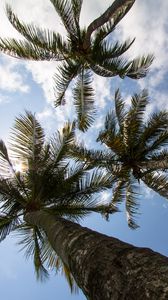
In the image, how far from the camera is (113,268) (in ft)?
9.81

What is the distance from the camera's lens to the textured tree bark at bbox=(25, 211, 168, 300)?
8.27 feet

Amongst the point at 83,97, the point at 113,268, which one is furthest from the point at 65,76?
the point at 113,268

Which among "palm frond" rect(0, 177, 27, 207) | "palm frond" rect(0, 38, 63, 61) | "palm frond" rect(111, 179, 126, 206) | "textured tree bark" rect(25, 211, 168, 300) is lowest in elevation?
"textured tree bark" rect(25, 211, 168, 300)

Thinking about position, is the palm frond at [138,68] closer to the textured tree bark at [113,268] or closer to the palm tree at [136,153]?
the palm tree at [136,153]

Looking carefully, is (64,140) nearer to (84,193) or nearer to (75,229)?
(84,193)

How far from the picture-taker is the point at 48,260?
10.5 m

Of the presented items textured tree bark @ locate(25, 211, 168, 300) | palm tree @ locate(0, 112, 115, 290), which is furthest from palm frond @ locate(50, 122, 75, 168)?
textured tree bark @ locate(25, 211, 168, 300)

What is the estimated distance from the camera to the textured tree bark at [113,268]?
2520 millimetres

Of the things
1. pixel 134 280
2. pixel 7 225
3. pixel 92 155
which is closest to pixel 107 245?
pixel 134 280

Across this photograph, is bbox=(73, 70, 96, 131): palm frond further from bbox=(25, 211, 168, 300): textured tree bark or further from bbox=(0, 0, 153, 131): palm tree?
bbox=(25, 211, 168, 300): textured tree bark

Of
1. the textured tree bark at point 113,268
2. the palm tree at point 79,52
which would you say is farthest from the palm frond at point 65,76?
the textured tree bark at point 113,268

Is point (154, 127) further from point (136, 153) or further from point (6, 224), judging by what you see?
point (6, 224)

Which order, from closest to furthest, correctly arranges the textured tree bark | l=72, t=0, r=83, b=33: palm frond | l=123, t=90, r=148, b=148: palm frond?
1. the textured tree bark
2. l=72, t=0, r=83, b=33: palm frond
3. l=123, t=90, r=148, b=148: palm frond

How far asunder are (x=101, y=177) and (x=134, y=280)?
8.61m
